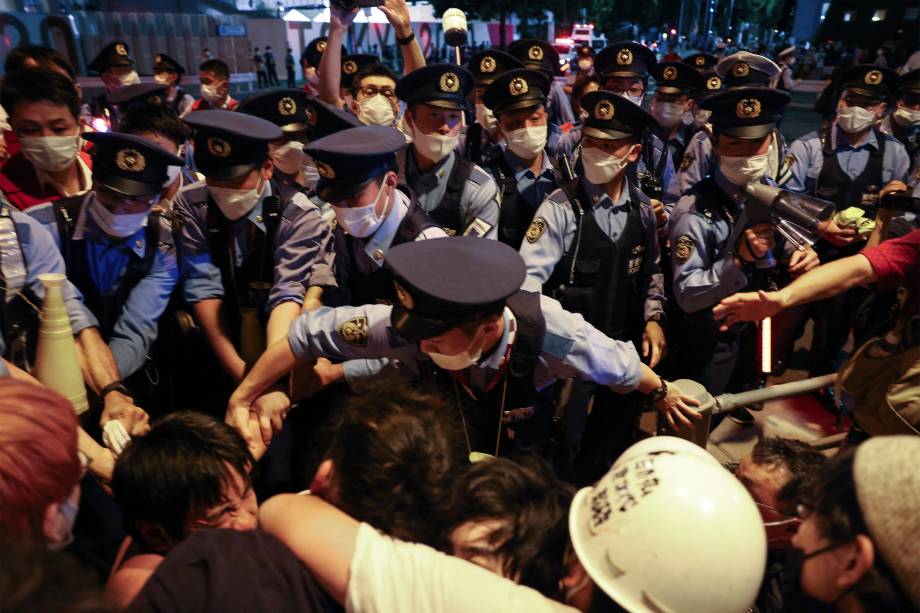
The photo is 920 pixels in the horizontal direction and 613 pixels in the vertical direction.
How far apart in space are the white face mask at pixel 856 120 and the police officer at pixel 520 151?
93.9 inches

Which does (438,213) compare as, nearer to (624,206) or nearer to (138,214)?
(624,206)

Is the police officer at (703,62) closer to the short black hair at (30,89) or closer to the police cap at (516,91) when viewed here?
the police cap at (516,91)

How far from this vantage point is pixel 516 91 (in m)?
→ 3.74

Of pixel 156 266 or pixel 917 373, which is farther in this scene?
pixel 156 266

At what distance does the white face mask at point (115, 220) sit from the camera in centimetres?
248

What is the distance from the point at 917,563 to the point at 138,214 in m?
2.83

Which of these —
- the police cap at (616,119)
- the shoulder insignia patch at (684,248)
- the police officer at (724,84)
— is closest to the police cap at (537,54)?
the police officer at (724,84)

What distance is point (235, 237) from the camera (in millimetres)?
2748

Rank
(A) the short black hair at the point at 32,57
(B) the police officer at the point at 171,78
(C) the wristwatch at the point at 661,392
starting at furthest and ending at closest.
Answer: (B) the police officer at the point at 171,78 → (A) the short black hair at the point at 32,57 → (C) the wristwatch at the point at 661,392

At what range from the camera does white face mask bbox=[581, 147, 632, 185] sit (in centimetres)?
300

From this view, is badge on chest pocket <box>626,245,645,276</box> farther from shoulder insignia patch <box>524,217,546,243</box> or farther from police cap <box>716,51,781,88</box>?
police cap <box>716,51,781,88</box>

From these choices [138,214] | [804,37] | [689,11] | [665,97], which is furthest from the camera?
[689,11]

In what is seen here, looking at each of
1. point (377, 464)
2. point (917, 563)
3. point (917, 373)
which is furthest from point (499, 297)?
point (917, 373)

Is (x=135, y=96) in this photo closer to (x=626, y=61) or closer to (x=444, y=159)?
(x=444, y=159)
